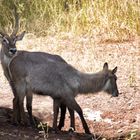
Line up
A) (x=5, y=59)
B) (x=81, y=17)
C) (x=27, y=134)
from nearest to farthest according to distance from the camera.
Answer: (x=27, y=134), (x=5, y=59), (x=81, y=17)

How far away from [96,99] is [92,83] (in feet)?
4.19

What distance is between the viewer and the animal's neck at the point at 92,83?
7340mm

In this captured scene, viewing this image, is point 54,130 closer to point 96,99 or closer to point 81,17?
point 96,99

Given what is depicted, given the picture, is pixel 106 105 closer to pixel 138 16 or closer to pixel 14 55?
pixel 14 55

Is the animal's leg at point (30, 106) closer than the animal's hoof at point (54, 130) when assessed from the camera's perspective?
No

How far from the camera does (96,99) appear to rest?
865cm

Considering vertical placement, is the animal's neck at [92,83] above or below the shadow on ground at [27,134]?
above

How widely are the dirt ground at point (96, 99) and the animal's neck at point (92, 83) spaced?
60 centimetres

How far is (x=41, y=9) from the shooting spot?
13.4 m

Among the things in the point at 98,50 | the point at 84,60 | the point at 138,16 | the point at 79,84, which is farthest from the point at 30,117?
the point at 138,16

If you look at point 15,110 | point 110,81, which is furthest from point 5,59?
point 110,81

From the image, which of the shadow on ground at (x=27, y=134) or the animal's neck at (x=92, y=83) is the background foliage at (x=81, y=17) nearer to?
the animal's neck at (x=92, y=83)

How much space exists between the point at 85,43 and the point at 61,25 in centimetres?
115

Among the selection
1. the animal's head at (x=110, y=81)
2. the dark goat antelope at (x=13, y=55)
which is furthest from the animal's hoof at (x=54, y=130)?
the animal's head at (x=110, y=81)
